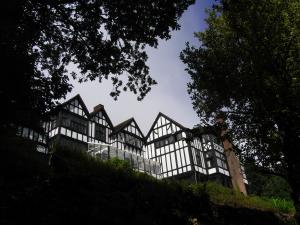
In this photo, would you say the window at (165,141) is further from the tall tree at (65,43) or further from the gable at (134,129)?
the tall tree at (65,43)

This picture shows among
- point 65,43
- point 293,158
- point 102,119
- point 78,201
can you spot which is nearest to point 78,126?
point 102,119

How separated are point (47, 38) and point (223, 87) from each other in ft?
29.9

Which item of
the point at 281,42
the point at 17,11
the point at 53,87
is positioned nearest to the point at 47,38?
the point at 53,87

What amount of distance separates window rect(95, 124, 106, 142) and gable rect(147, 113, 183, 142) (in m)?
8.80

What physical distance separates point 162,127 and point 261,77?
1335 inches

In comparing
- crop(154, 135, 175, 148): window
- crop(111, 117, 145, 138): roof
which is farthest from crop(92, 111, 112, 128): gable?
crop(154, 135, 175, 148): window

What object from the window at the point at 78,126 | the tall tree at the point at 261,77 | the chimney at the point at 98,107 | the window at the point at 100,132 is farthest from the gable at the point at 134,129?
the tall tree at the point at 261,77

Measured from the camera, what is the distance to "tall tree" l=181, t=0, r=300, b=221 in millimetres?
13227

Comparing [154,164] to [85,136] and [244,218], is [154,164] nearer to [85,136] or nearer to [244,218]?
[85,136]

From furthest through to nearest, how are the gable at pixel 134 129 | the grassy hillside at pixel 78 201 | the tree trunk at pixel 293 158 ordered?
the gable at pixel 134 129 < the tree trunk at pixel 293 158 < the grassy hillside at pixel 78 201

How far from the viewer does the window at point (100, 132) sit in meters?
40.6

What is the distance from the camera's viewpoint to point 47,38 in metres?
15.0

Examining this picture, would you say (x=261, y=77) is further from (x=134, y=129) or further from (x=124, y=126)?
(x=134, y=129)

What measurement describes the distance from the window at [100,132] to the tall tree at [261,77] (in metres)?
26.1
